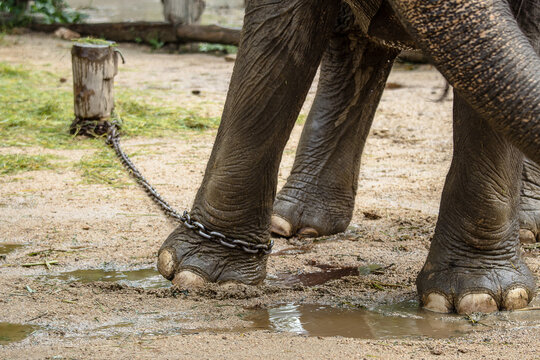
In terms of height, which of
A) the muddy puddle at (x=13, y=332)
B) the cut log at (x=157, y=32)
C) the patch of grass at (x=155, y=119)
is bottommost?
the muddy puddle at (x=13, y=332)

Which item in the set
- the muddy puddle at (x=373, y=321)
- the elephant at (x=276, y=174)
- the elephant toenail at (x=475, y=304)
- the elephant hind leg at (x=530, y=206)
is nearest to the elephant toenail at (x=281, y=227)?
the elephant at (x=276, y=174)

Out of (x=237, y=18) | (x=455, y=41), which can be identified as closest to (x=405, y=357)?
(x=455, y=41)

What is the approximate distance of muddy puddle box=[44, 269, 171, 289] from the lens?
3.61 metres

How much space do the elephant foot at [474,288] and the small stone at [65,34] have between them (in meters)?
9.93

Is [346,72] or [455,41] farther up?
[455,41]

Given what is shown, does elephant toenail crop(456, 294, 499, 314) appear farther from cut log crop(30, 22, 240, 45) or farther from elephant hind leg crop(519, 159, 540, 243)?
cut log crop(30, 22, 240, 45)

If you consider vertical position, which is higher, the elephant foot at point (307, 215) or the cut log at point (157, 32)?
the cut log at point (157, 32)

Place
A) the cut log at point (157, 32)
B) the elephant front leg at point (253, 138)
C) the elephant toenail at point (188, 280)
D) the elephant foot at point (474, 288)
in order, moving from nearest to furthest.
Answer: the elephant front leg at point (253, 138) < the elephant foot at point (474, 288) < the elephant toenail at point (188, 280) < the cut log at point (157, 32)

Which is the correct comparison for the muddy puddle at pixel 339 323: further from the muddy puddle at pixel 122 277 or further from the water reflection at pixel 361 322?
the muddy puddle at pixel 122 277

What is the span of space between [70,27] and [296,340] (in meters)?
10.6

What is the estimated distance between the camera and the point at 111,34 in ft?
40.1

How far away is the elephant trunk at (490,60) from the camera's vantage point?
2234mm

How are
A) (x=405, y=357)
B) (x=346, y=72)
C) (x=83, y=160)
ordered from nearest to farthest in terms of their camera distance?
(x=405, y=357) → (x=346, y=72) → (x=83, y=160)

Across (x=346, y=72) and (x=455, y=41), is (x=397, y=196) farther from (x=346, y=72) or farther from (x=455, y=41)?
(x=455, y=41)
